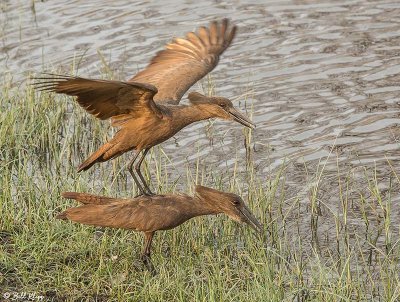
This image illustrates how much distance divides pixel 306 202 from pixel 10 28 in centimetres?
545

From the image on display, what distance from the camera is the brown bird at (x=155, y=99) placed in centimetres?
713

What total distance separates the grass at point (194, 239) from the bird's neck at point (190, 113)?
0.51 m

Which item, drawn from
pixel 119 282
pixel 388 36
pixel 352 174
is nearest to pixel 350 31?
pixel 388 36

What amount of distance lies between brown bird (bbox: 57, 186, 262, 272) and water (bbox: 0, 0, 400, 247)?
1.39 metres

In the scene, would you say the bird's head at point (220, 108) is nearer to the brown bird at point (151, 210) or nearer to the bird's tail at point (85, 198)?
the brown bird at point (151, 210)

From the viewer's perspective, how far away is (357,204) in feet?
27.3

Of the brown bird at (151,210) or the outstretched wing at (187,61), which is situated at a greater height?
the outstretched wing at (187,61)

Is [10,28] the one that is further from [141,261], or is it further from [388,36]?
[141,261]

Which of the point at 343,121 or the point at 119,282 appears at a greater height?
the point at 119,282

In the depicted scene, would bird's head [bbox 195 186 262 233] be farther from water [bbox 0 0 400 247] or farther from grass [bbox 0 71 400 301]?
water [bbox 0 0 400 247]

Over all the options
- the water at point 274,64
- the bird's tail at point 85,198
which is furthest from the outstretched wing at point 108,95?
the water at point 274,64

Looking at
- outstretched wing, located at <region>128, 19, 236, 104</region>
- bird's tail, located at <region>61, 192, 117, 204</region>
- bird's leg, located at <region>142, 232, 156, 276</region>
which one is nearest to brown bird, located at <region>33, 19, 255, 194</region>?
outstretched wing, located at <region>128, 19, 236, 104</region>

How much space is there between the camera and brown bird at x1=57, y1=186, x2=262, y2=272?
6.90 metres

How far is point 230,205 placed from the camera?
23.3ft
